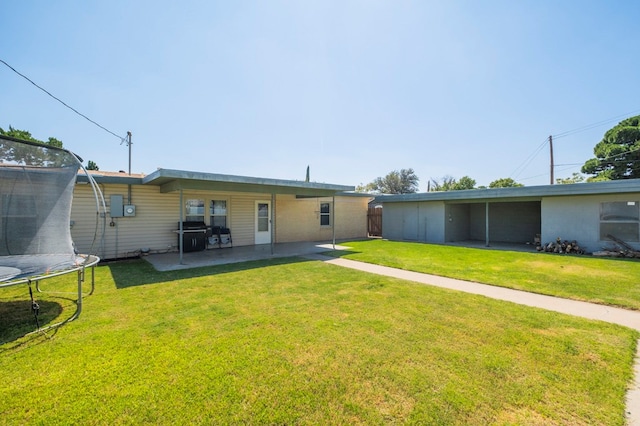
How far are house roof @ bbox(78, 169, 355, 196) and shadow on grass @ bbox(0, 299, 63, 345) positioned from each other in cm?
331

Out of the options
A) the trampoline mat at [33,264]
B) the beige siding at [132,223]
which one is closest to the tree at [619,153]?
the beige siding at [132,223]

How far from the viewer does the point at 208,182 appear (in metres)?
7.75

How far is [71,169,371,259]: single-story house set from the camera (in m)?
7.96

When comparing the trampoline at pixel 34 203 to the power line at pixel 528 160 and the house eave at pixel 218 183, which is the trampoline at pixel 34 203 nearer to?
the house eave at pixel 218 183

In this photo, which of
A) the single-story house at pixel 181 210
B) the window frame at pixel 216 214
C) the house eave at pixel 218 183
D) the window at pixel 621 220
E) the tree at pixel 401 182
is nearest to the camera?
the house eave at pixel 218 183

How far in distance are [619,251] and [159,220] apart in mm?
14634

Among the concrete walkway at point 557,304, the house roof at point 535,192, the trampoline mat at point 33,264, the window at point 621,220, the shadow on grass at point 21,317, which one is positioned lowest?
the concrete walkway at point 557,304

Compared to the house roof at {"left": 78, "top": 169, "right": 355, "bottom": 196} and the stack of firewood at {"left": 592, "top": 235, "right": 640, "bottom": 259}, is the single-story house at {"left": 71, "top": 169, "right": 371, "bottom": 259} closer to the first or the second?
the house roof at {"left": 78, "top": 169, "right": 355, "bottom": 196}

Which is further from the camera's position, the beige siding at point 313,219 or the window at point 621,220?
the beige siding at point 313,219

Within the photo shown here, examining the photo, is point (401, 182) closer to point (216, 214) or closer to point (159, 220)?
point (216, 214)

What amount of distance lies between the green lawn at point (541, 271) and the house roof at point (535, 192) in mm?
2306

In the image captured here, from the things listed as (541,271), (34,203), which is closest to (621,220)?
(541,271)

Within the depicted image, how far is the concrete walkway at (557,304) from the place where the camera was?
2146mm

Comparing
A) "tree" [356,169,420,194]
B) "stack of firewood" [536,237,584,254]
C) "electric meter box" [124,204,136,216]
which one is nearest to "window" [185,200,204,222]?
"electric meter box" [124,204,136,216]
